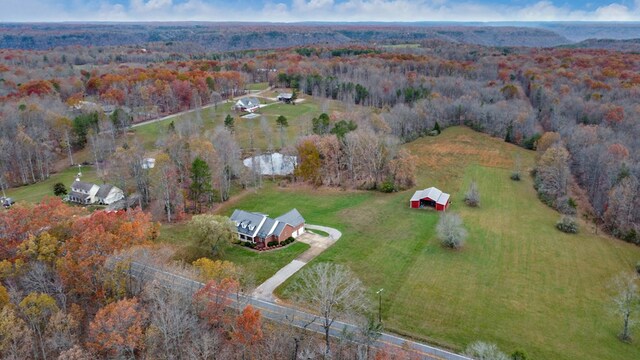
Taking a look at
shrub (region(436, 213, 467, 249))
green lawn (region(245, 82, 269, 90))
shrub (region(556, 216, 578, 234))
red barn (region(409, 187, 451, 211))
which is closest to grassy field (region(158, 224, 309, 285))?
shrub (region(436, 213, 467, 249))

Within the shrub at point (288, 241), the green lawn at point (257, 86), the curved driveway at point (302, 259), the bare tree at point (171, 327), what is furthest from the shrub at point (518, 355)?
the green lawn at point (257, 86)

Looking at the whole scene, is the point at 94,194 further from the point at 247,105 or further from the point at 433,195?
the point at 247,105

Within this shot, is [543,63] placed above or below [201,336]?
above

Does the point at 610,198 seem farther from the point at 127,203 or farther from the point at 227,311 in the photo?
the point at 127,203

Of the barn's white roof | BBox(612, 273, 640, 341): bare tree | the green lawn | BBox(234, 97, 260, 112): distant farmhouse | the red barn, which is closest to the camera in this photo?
BBox(612, 273, 640, 341): bare tree

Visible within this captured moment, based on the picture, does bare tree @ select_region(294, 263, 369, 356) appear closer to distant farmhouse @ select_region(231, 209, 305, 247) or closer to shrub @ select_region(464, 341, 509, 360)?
distant farmhouse @ select_region(231, 209, 305, 247)

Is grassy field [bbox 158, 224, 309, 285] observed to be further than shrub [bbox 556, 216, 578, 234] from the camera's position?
No

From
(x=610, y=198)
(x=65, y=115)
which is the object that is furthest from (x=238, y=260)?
(x=65, y=115)

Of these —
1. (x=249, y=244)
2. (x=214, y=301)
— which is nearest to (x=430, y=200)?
(x=249, y=244)

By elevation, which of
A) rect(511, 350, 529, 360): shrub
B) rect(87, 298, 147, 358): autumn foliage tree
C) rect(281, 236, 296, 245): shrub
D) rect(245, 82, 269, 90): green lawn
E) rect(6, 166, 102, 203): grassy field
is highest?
rect(245, 82, 269, 90): green lawn
